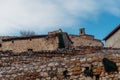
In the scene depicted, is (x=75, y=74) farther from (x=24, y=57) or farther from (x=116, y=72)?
(x=24, y=57)

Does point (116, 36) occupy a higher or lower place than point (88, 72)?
higher

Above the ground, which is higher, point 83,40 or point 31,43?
point 83,40

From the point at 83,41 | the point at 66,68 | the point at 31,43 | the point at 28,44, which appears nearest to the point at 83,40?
the point at 83,41

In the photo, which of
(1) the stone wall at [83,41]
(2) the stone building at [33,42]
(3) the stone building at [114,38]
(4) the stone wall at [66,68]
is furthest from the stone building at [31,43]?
(4) the stone wall at [66,68]

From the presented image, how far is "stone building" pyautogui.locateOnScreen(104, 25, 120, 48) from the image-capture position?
3289 cm

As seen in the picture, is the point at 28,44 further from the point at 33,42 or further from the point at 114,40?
the point at 114,40

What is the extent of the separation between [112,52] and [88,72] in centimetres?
132

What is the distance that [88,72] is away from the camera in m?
11.9

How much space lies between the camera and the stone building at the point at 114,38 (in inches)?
1295

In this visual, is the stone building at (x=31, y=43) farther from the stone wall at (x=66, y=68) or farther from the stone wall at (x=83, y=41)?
the stone wall at (x=66, y=68)

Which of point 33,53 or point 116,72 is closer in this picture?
point 116,72

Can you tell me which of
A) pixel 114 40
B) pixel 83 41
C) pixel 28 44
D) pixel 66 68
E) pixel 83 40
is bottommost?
pixel 66 68

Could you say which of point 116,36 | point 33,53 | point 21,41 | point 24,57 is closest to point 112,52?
point 24,57

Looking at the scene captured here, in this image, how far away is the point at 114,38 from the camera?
3384 centimetres
